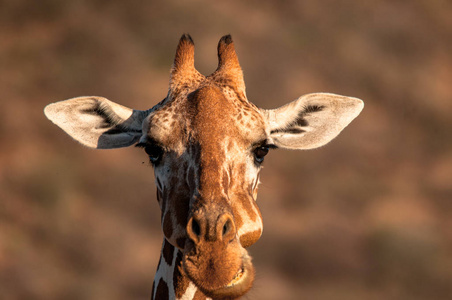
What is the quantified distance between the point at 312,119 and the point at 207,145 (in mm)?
1175

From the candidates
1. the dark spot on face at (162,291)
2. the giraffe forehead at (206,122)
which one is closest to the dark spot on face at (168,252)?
the dark spot on face at (162,291)

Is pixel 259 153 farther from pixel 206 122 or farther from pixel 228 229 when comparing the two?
pixel 228 229

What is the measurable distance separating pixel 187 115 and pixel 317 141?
1143 millimetres

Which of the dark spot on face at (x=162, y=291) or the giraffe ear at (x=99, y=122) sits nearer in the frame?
the dark spot on face at (x=162, y=291)

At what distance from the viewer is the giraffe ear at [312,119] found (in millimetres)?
3928

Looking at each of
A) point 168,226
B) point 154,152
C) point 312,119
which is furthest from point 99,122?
point 312,119

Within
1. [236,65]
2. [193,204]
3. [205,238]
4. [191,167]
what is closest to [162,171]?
[191,167]

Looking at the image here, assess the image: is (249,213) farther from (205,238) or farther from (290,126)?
(290,126)

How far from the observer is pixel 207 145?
3.16m

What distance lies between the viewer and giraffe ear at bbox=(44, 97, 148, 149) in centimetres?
394

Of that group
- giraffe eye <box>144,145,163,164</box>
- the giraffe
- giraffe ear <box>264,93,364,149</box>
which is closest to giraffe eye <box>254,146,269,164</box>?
the giraffe

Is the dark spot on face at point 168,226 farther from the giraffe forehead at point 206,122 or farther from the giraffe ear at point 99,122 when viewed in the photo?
the giraffe ear at point 99,122

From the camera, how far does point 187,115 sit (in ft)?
11.0

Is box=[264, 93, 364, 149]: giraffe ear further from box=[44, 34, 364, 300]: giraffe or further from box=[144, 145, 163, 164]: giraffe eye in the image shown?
box=[144, 145, 163, 164]: giraffe eye
